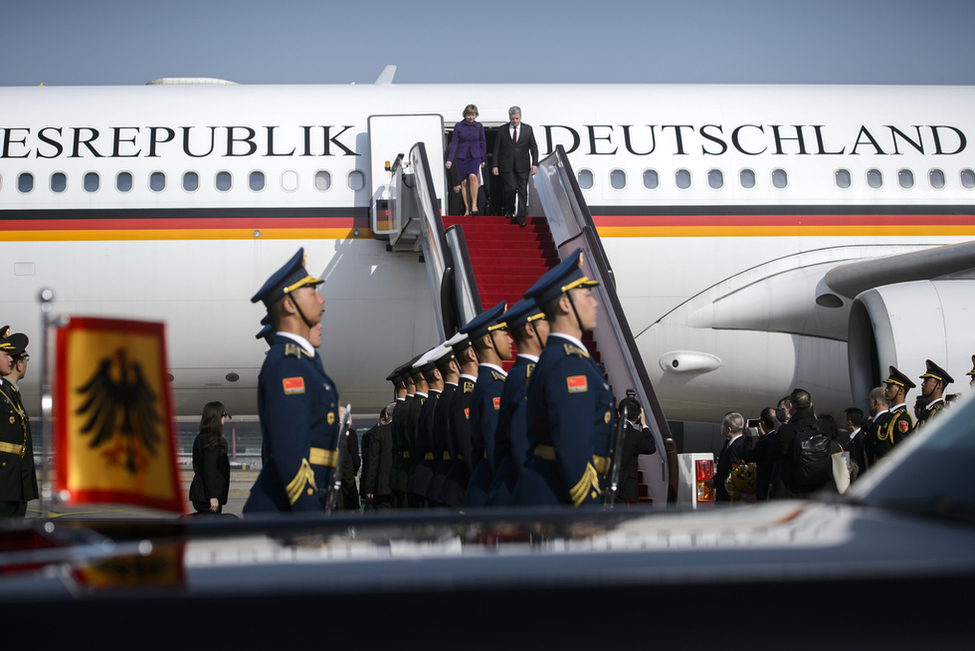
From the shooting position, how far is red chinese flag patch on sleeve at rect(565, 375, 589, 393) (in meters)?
3.76

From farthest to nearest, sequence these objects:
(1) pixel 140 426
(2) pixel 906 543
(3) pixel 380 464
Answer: (3) pixel 380 464 < (1) pixel 140 426 < (2) pixel 906 543

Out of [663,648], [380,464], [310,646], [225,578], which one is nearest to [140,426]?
[225,578]

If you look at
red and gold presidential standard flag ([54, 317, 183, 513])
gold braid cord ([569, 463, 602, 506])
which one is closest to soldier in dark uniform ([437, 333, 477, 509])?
gold braid cord ([569, 463, 602, 506])

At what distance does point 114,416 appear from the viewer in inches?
72.0

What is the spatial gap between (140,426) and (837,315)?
9.49 meters

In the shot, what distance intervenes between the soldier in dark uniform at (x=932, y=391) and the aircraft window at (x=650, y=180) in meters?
3.25

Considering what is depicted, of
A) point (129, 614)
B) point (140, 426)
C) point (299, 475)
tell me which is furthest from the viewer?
point (299, 475)

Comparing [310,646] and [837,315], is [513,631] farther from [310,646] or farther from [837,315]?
[837,315]

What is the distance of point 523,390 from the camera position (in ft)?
14.0

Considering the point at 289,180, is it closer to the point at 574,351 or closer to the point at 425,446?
the point at 425,446

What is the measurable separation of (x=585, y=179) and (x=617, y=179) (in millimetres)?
337

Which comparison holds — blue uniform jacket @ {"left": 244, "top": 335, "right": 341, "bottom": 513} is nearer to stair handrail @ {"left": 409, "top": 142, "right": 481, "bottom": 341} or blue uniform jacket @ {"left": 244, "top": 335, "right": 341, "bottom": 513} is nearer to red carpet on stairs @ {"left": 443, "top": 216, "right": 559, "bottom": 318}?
stair handrail @ {"left": 409, "top": 142, "right": 481, "bottom": 341}

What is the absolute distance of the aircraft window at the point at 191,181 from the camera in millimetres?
9703

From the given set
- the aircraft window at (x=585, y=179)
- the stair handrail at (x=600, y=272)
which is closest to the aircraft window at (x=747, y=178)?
the aircraft window at (x=585, y=179)
